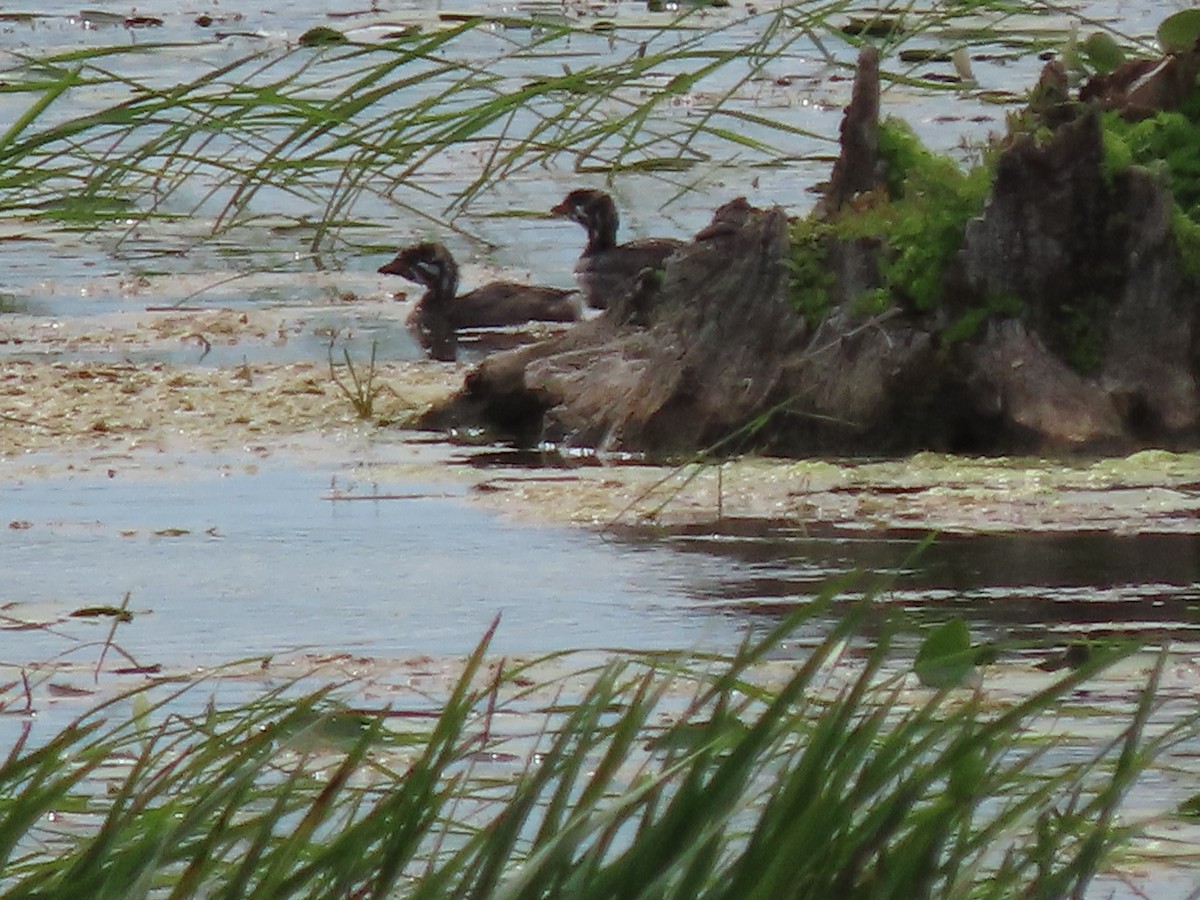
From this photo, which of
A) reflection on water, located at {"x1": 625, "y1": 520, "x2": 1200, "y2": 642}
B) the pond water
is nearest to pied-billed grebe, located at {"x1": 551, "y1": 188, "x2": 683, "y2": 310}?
the pond water

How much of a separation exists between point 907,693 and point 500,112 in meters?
2.03

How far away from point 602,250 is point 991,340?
5559 millimetres

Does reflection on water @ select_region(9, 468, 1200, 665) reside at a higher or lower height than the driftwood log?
lower

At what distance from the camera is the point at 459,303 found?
12781 mm

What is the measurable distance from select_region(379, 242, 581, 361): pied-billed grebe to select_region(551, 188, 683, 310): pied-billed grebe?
7.6 inches

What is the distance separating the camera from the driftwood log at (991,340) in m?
8.31

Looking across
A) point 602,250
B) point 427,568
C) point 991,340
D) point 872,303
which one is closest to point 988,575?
point 427,568

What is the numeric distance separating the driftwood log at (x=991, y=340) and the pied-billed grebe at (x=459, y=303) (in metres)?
3.66

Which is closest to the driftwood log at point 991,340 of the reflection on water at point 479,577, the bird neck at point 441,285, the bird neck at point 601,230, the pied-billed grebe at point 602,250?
the reflection on water at point 479,577

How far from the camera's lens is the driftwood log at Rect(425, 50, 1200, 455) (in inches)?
327

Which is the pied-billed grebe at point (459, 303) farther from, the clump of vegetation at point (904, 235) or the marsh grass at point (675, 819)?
the marsh grass at point (675, 819)

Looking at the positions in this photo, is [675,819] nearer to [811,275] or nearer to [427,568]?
[427,568]

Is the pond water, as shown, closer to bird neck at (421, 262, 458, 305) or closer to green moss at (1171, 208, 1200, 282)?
green moss at (1171, 208, 1200, 282)

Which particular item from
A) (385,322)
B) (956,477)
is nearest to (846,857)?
(956,477)
